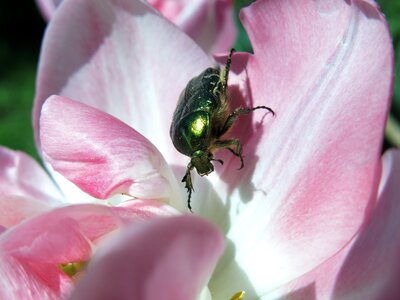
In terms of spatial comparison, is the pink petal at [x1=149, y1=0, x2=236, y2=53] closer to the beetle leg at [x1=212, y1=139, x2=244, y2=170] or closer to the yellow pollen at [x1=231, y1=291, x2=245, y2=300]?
the beetle leg at [x1=212, y1=139, x2=244, y2=170]

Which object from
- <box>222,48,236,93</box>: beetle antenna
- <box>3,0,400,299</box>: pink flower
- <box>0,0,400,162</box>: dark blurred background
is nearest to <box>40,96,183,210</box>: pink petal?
<box>3,0,400,299</box>: pink flower

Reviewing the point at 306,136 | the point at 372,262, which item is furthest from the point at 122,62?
the point at 372,262

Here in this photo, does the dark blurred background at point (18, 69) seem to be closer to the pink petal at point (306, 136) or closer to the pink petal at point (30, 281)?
the pink petal at point (306, 136)

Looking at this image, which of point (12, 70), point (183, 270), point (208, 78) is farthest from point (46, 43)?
point (12, 70)

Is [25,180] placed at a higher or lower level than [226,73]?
lower

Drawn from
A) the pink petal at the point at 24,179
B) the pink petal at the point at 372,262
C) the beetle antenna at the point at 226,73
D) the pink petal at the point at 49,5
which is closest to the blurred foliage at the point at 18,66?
the pink petal at the point at 49,5

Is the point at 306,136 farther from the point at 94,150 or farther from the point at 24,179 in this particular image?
the point at 24,179

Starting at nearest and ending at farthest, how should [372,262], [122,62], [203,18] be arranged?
[372,262], [122,62], [203,18]
